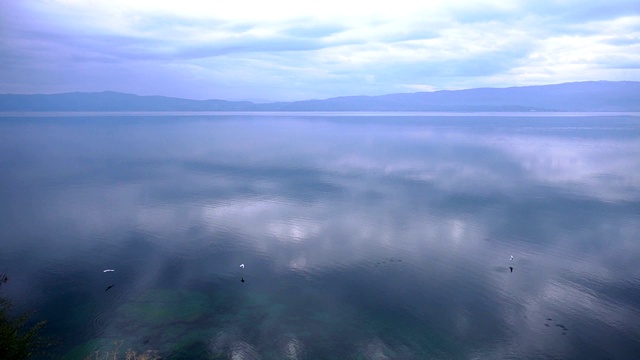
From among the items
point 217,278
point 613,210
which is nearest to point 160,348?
point 217,278

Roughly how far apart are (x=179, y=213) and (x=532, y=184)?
50536 mm

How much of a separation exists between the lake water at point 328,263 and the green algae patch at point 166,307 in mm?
127

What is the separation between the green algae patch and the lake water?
0.42ft

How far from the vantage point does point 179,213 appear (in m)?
44.5

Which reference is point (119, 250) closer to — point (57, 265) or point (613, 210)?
point (57, 265)

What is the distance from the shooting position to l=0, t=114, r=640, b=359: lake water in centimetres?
2255

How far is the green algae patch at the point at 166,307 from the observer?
24.1 metres

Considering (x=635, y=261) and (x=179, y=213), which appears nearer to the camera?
(x=635, y=261)

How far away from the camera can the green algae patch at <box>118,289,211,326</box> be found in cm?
2405

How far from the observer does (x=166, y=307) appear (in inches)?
998

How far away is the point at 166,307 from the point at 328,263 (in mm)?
12517

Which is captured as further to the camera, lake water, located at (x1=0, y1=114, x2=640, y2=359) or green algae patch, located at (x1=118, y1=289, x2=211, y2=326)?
green algae patch, located at (x1=118, y1=289, x2=211, y2=326)

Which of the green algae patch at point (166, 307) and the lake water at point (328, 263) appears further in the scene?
the green algae patch at point (166, 307)

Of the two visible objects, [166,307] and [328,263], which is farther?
[328,263]
